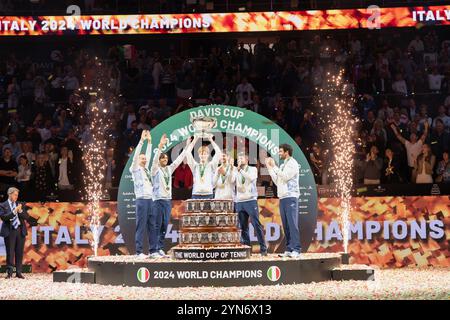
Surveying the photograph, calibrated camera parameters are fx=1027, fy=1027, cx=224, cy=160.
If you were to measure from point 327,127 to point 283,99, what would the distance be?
1426 millimetres

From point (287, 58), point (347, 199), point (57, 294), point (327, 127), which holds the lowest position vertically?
point (57, 294)

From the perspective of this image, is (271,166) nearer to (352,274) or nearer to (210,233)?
(210,233)

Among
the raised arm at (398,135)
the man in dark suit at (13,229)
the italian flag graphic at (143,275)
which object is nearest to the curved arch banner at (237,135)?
the man in dark suit at (13,229)

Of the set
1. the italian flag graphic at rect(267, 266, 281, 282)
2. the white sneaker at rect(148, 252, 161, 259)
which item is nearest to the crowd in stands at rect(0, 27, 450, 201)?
the white sneaker at rect(148, 252, 161, 259)

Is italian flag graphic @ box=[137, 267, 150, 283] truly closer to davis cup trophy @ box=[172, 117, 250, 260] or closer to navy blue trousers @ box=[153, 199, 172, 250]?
davis cup trophy @ box=[172, 117, 250, 260]

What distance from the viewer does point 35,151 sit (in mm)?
23578

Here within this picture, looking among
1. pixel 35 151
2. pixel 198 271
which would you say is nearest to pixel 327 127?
pixel 35 151

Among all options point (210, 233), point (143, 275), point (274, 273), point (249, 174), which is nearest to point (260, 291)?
point (274, 273)

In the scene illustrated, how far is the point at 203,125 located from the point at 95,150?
6119 mm

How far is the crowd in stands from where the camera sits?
21719mm

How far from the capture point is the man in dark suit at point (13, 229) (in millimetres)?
18953

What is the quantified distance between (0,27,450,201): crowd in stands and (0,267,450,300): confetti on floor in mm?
4263

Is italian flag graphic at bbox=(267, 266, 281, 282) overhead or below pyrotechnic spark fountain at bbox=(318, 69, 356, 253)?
below

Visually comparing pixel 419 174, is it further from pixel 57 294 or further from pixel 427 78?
pixel 57 294
